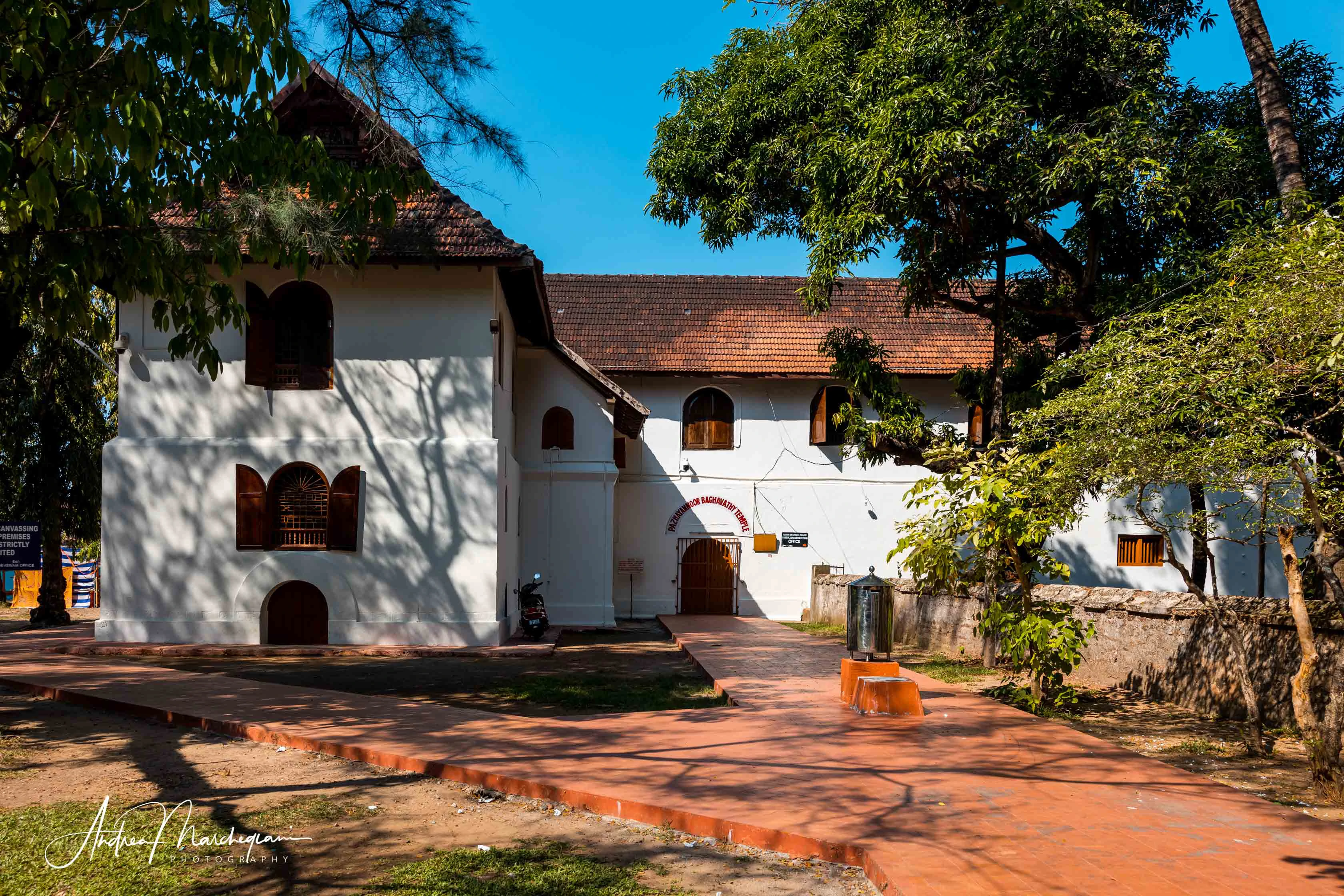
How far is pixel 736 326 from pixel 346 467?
1160 centimetres

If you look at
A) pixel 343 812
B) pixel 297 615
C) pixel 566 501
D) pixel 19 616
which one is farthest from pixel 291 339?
pixel 19 616

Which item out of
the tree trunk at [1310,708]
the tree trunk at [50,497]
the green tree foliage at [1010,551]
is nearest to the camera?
the tree trunk at [1310,708]

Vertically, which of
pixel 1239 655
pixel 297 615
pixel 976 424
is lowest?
pixel 297 615

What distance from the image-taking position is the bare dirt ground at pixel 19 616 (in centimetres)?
1986

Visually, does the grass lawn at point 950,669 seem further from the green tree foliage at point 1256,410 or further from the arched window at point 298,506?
the arched window at point 298,506

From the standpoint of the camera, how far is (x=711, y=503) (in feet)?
76.5

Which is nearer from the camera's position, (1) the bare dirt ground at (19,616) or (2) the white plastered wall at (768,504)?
(1) the bare dirt ground at (19,616)

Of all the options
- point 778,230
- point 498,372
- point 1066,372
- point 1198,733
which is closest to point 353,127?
point 498,372

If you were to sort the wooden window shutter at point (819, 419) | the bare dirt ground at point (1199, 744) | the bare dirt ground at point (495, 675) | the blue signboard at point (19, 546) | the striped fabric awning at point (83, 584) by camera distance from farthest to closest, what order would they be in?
the striped fabric awning at point (83, 584)
the wooden window shutter at point (819, 419)
the blue signboard at point (19, 546)
the bare dirt ground at point (495, 675)
the bare dirt ground at point (1199, 744)

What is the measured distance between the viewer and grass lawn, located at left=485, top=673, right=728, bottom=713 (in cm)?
1050

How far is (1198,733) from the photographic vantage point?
345 inches

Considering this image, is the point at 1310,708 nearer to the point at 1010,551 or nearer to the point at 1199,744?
the point at 1199,744

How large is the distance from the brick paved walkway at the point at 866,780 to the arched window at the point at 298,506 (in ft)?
14.0

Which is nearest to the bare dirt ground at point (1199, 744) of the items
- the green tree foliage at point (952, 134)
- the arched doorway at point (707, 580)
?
the green tree foliage at point (952, 134)
